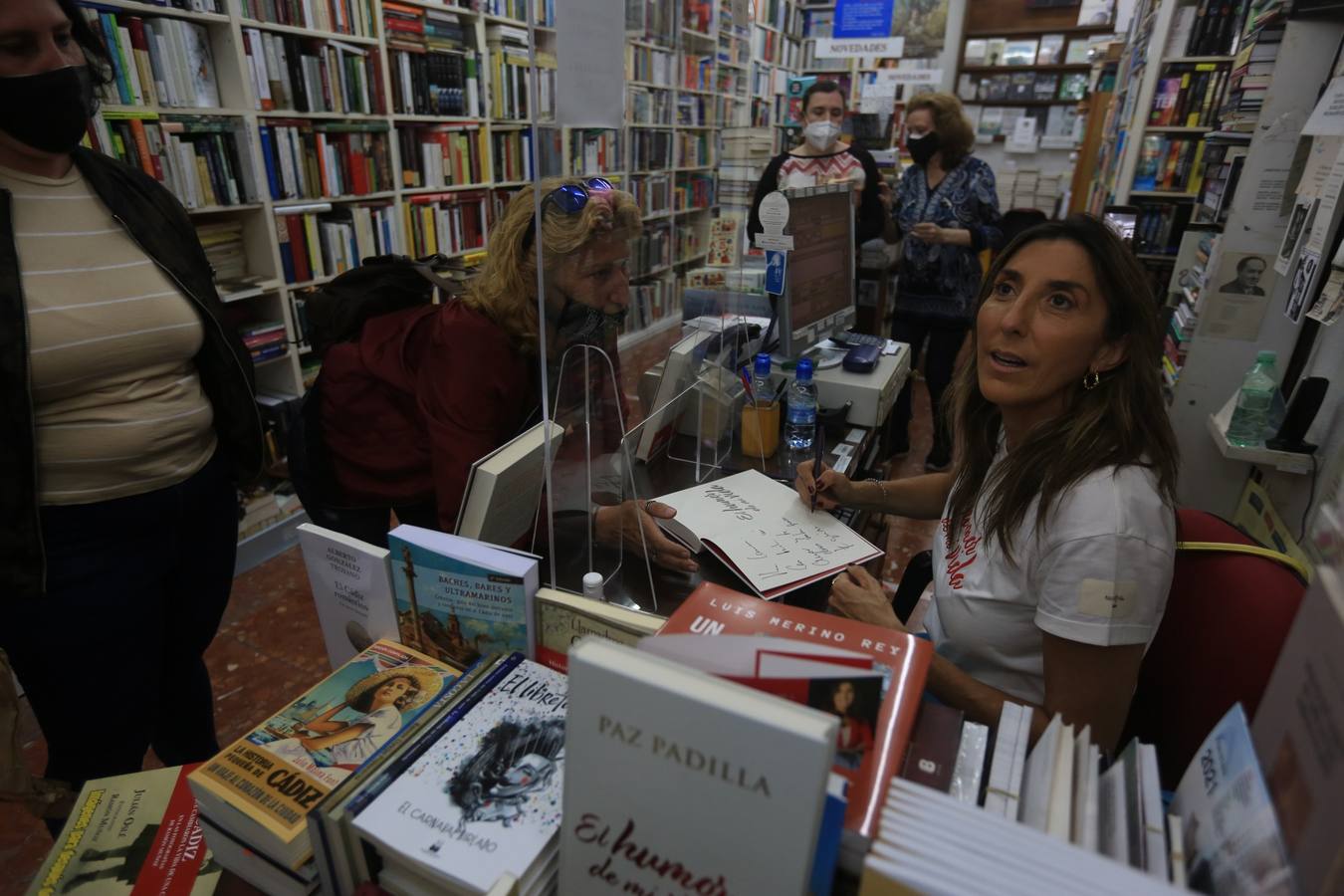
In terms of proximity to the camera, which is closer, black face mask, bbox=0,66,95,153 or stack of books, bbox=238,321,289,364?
black face mask, bbox=0,66,95,153

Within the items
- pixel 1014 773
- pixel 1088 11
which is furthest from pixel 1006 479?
pixel 1088 11

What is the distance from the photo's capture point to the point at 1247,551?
930 mm

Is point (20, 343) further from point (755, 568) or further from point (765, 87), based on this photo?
point (765, 87)

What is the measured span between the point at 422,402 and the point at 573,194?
0.59 m

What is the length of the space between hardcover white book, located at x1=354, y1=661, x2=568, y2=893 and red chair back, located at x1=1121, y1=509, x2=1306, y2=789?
0.81 meters

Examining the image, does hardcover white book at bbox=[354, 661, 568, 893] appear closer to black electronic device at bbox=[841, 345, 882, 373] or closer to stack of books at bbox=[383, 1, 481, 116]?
black electronic device at bbox=[841, 345, 882, 373]

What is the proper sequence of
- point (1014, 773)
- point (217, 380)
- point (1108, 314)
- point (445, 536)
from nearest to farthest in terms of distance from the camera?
point (1014, 773) < point (445, 536) < point (1108, 314) < point (217, 380)

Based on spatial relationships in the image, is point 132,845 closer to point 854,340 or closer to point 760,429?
point 760,429

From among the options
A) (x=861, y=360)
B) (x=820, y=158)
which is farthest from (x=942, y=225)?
(x=861, y=360)

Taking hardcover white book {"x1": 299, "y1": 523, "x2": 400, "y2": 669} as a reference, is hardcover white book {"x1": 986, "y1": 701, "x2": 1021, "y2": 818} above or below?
above

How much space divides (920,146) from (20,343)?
3249 mm

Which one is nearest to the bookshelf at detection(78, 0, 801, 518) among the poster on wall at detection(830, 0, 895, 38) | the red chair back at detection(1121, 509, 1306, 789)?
the red chair back at detection(1121, 509, 1306, 789)

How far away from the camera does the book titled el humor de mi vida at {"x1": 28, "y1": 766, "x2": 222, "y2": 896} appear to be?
73cm

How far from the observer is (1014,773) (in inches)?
21.4
